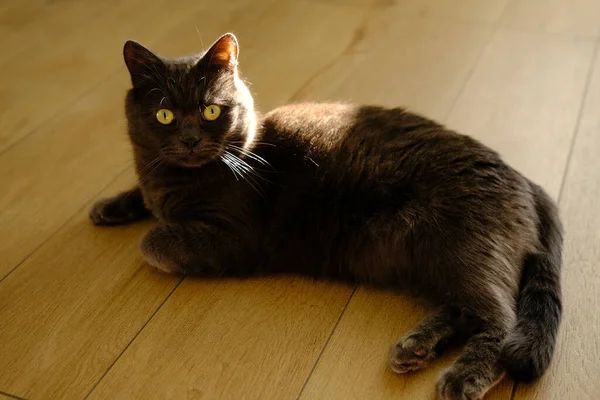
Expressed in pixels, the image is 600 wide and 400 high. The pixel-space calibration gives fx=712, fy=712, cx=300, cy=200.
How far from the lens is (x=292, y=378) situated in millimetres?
1288

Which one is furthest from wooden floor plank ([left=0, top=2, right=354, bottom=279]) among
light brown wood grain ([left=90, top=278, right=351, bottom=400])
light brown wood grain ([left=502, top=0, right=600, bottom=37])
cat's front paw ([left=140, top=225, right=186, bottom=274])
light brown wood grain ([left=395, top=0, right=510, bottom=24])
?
light brown wood grain ([left=502, top=0, right=600, bottom=37])

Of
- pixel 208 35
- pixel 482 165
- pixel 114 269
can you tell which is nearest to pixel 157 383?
pixel 114 269

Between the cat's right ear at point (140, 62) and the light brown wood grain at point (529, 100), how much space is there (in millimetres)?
868

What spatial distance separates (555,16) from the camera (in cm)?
254

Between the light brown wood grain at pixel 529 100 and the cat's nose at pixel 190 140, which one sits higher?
the cat's nose at pixel 190 140

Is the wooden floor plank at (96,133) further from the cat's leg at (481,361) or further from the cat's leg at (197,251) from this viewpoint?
the cat's leg at (481,361)

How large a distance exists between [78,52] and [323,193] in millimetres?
1370

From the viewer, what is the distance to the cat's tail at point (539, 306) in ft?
3.98

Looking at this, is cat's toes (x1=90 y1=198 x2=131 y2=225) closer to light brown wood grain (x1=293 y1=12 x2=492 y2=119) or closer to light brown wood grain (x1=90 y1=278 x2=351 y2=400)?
light brown wood grain (x1=90 y1=278 x2=351 y2=400)

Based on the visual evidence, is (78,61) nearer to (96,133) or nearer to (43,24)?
(43,24)

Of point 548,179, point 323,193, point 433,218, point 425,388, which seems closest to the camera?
point 425,388

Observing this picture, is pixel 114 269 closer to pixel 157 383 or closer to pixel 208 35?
pixel 157 383

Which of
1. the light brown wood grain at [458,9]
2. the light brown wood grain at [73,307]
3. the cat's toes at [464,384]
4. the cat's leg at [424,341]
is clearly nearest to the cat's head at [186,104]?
the light brown wood grain at [73,307]

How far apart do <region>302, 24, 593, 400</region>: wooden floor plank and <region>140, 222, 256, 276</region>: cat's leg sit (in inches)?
10.3
